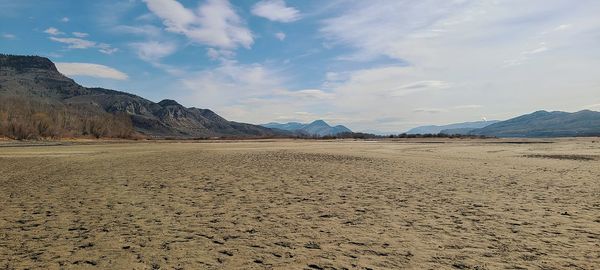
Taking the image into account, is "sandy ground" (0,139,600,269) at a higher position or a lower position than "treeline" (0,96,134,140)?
lower

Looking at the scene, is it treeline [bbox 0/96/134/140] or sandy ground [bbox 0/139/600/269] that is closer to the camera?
sandy ground [bbox 0/139/600/269]

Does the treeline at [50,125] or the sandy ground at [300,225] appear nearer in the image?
the sandy ground at [300,225]

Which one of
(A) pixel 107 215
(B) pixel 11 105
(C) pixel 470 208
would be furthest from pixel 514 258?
(B) pixel 11 105

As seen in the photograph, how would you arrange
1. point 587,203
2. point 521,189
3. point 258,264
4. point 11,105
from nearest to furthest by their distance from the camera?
point 258,264 → point 587,203 → point 521,189 → point 11,105

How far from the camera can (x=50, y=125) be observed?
4646 inches

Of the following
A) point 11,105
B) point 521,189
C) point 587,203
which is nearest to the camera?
point 587,203

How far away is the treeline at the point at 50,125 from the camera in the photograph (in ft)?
351

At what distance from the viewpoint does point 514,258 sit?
600 cm

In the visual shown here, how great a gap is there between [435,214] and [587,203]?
5052 millimetres

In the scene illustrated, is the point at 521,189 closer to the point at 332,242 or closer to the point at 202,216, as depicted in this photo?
the point at 332,242

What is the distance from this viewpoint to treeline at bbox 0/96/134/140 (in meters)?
107

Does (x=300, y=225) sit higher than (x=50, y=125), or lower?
lower

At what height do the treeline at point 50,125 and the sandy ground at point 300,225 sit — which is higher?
the treeline at point 50,125

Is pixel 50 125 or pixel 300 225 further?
pixel 50 125
